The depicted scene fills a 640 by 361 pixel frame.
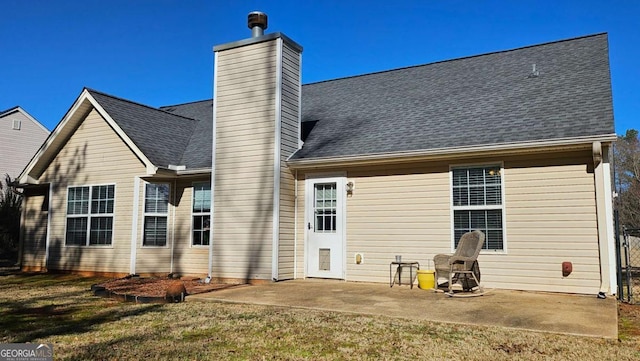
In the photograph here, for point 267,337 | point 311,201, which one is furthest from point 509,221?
point 267,337

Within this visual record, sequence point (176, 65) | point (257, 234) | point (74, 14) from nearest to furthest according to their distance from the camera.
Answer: point (257, 234) < point (74, 14) < point (176, 65)

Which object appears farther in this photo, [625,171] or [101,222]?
[625,171]

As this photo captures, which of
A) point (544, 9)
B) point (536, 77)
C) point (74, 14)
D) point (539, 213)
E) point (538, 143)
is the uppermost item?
point (74, 14)

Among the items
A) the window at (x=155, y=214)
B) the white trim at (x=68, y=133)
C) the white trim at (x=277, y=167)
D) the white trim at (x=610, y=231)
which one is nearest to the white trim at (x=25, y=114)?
the white trim at (x=68, y=133)

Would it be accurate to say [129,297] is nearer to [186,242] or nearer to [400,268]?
[186,242]

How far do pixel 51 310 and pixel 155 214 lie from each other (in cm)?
475

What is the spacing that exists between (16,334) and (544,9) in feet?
39.8

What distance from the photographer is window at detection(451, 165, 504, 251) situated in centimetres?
823

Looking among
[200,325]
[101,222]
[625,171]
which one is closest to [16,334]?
[200,325]

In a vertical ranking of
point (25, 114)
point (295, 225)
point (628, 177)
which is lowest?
point (295, 225)

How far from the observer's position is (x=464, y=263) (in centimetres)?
750

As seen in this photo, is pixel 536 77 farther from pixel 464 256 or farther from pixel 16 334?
pixel 16 334

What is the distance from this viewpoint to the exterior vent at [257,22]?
1073 centimetres

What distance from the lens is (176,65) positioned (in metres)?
18.0
